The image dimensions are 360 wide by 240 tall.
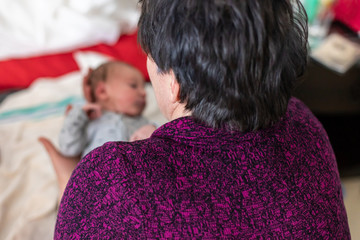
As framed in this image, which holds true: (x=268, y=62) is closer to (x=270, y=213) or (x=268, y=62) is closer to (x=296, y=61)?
(x=296, y=61)

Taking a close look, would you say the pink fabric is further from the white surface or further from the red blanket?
the white surface

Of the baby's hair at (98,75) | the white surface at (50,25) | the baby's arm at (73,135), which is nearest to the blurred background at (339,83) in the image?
the baby's hair at (98,75)

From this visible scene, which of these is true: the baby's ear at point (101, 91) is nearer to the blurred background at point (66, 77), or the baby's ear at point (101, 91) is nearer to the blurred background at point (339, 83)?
the blurred background at point (66, 77)

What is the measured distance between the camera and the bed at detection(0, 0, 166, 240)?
1.26 meters

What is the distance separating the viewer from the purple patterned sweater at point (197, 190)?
24.5 inches

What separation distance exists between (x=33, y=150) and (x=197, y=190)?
102cm

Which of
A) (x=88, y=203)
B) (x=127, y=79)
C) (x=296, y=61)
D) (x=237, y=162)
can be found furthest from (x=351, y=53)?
(x=88, y=203)

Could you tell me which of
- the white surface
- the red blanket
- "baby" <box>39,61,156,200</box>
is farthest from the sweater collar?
the white surface

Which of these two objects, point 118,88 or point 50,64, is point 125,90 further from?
Answer: point 50,64

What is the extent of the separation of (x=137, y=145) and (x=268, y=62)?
0.27 meters

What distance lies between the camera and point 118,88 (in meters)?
1.36

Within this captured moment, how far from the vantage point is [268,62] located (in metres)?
0.63

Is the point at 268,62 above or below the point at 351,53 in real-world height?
above

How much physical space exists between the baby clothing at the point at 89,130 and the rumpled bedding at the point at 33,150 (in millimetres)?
182
